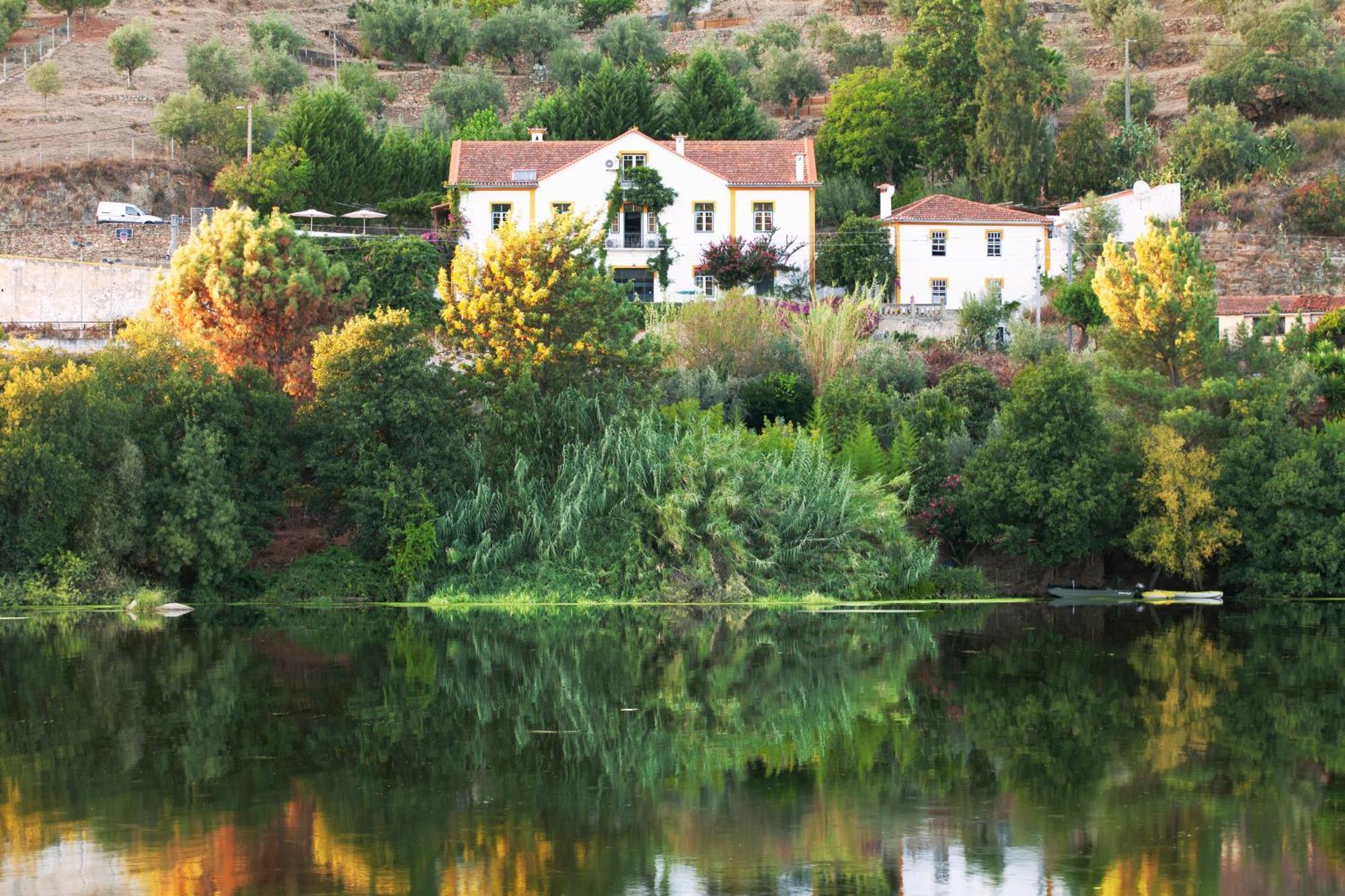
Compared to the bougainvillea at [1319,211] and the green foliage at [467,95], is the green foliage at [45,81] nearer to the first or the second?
the green foliage at [467,95]

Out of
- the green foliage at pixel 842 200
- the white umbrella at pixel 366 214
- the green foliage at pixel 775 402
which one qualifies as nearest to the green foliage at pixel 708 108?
the green foliage at pixel 842 200

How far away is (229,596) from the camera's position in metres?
35.2

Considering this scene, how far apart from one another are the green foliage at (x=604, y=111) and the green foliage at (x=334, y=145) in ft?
20.3

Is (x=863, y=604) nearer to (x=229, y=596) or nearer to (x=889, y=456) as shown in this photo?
(x=889, y=456)

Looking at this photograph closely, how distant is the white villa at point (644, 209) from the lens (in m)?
55.6

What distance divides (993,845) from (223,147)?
5764 centimetres

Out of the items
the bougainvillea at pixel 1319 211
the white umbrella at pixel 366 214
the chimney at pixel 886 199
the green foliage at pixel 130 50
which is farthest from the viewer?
the green foliage at pixel 130 50

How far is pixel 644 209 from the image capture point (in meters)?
55.9

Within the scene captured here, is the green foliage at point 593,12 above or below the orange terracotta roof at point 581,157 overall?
above

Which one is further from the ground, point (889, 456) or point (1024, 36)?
point (1024, 36)

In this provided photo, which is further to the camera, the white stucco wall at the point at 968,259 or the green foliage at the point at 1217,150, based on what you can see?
the green foliage at the point at 1217,150

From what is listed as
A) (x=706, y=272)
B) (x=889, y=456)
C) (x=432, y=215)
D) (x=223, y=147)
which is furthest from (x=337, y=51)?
(x=889, y=456)

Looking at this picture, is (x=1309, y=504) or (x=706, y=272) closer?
(x=1309, y=504)

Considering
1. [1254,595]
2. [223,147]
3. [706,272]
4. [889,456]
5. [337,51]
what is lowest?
[1254,595]
